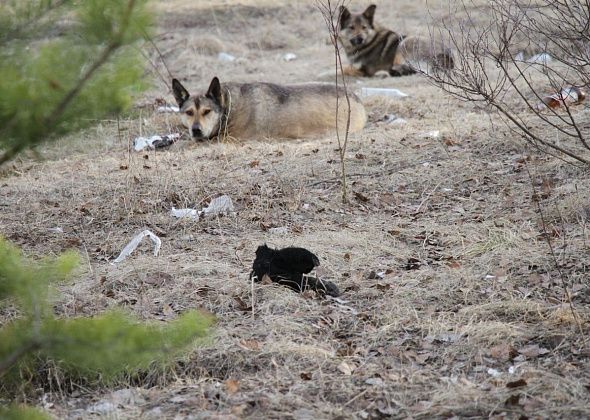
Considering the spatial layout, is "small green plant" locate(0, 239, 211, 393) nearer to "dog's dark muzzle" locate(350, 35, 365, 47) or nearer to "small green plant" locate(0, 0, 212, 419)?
"small green plant" locate(0, 0, 212, 419)

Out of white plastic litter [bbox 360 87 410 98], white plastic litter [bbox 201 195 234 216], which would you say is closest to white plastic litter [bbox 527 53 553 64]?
white plastic litter [bbox 360 87 410 98]

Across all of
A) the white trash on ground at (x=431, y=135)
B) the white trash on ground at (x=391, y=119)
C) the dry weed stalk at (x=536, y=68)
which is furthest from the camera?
the white trash on ground at (x=391, y=119)

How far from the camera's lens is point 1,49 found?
3.47 metres

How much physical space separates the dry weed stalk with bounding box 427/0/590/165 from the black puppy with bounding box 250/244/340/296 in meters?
1.73

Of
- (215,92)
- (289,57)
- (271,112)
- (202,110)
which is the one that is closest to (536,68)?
(271,112)

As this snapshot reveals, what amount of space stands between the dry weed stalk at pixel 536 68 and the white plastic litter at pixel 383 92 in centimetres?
168

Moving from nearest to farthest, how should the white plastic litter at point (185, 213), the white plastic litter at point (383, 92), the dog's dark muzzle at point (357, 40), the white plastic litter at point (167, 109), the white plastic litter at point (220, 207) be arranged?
1. the white plastic litter at point (185, 213)
2. the white plastic litter at point (220, 207)
3. the white plastic litter at point (167, 109)
4. the white plastic litter at point (383, 92)
5. the dog's dark muzzle at point (357, 40)

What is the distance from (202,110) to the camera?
11.2 m

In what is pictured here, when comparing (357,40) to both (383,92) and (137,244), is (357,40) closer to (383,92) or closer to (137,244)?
(383,92)

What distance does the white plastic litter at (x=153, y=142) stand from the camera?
11.2 metres

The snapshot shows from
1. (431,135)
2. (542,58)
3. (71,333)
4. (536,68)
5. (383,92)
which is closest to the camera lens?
(71,333)

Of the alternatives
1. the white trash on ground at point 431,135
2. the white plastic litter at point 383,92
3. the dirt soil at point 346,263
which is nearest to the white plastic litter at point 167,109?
the dirt soil at point 346,263

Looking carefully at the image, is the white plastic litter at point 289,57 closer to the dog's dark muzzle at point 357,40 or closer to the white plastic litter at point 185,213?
the dog's dark muzzle at point 357,40

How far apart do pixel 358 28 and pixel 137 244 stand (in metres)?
10.0
